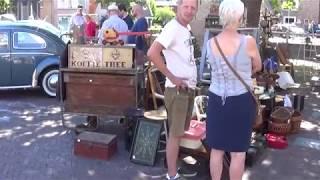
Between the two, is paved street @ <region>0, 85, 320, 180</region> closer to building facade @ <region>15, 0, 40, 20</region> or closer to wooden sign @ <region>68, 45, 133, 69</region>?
wooden sign @ <region>68, 45, 133, 69</region>

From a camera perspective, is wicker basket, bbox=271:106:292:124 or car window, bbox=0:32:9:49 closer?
wicker basket, bbox=271:106:292:124

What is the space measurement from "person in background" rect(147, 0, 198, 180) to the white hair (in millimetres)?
613

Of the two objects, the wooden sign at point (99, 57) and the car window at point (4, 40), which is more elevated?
the car window at point (4, 40)

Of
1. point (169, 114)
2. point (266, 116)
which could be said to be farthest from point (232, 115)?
point (266, 116)

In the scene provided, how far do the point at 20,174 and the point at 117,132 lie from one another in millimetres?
2028

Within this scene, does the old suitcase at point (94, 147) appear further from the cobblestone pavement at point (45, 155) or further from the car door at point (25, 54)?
the car door at point (25, 54)

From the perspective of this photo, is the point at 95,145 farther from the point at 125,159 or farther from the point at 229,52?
the point at 229,52

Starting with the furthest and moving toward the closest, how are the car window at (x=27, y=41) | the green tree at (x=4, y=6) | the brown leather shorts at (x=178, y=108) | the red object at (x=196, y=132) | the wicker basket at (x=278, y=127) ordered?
the green tree at (x=4, y=6) → the car window at (x=27, y=41) → the wicker basket at (x=278, y=127) → the red object at (x=196, y=132) → the brown leather shorts at (x=178, y=108)

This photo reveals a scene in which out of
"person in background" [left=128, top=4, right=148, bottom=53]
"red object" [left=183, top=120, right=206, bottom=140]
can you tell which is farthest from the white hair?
"person in background" [left=128, top=4, right=148, bottom=53]

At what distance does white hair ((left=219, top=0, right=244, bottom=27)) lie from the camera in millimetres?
4059

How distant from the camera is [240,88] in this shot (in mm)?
4195

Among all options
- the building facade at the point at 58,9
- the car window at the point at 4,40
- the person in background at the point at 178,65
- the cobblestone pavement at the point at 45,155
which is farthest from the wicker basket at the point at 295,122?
the building facade at the point at 58,9

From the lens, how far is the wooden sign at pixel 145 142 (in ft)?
19.1

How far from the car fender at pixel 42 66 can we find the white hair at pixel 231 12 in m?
6.43
